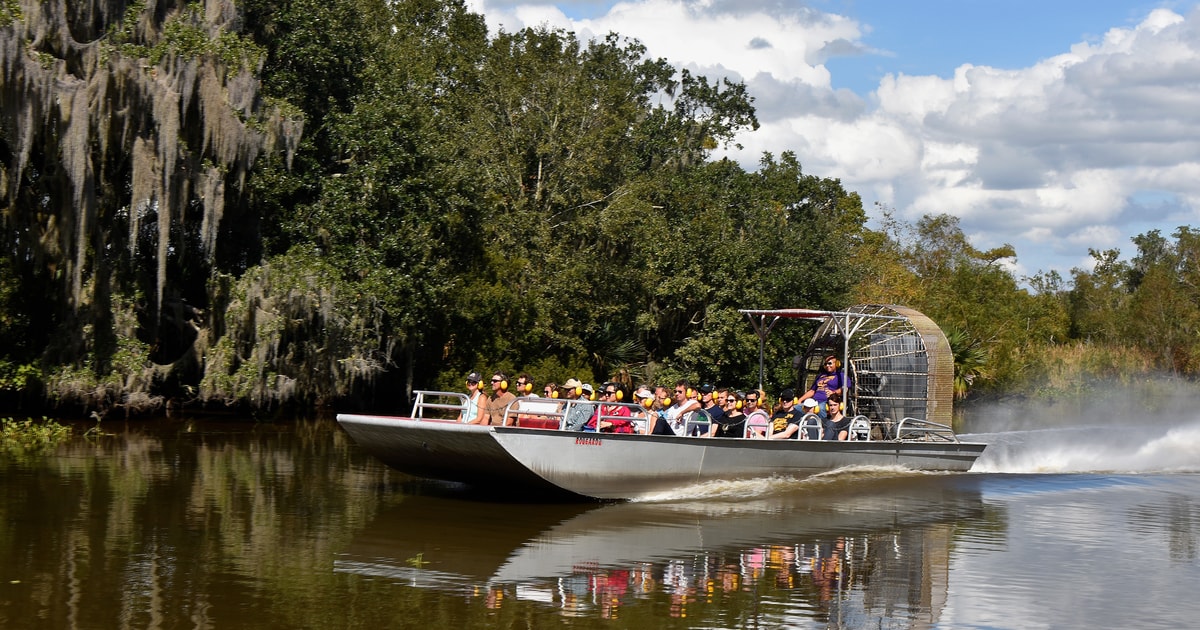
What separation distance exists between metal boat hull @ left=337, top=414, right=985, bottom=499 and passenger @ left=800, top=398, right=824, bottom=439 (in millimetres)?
369

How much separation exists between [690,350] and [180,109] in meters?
16.3

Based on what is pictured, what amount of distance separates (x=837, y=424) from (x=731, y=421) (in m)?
2.34

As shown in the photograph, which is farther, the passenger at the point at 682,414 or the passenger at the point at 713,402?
the passenger at the point at 713,402

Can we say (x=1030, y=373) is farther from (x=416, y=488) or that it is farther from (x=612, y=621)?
(x=612, y=621)

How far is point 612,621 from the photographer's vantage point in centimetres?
1053

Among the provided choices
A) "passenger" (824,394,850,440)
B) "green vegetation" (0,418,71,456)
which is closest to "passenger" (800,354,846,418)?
"passenger" (824,394,850,440)

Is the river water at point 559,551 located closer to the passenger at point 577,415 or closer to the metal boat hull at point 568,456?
the metal boat hull at point 568,456

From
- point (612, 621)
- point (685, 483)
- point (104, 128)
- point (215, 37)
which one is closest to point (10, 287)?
point (104, 128)

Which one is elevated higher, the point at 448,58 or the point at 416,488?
the point at 448,58

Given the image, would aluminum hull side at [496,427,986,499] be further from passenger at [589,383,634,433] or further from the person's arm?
the person's arm

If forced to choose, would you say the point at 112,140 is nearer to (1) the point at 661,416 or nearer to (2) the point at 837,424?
(1) the point at 661,416

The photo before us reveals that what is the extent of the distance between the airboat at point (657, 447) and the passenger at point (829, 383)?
1.61 ft

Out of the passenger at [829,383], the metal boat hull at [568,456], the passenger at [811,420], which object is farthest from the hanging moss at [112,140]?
the passenger at [811,420]

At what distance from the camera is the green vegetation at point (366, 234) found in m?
25.8
